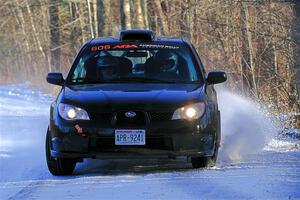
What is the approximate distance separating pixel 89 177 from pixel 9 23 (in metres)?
41.8

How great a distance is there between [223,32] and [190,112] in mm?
14018

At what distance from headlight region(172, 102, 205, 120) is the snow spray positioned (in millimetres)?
1364

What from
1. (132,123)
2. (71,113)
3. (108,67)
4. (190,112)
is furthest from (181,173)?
(108,67)

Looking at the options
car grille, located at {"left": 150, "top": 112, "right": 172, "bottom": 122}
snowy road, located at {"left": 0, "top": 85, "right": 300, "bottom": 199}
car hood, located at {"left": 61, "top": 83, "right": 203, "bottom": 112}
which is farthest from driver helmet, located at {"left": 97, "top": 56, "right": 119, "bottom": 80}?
car grille, located at {"left": 150, "top": 112, "right": 172, "bottom": 122}

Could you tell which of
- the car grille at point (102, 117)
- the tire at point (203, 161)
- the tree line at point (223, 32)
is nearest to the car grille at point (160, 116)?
the car grille at point (102, 117)

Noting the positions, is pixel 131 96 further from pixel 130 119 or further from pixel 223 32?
pixel 223 32

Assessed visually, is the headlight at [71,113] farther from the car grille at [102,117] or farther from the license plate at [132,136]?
the license plate at [132,136]

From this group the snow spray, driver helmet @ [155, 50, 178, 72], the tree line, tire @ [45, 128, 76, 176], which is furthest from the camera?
the tree line

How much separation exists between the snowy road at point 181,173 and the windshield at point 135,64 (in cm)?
99

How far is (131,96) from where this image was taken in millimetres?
7984

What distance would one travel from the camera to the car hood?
7.79 meters

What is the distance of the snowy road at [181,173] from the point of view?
6562 mm

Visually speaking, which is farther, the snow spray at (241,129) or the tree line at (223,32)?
the tree line at (223,32)

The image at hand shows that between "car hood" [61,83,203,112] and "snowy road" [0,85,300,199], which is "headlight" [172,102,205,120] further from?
"snowy road" [0,85,300,199]
